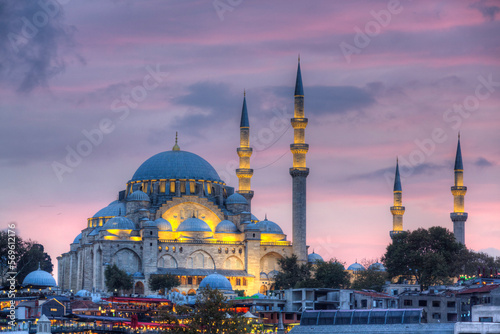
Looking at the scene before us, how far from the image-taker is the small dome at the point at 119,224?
328 feet

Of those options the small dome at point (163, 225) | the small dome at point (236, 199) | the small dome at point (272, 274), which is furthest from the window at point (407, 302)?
the small dome at point (236, 199)

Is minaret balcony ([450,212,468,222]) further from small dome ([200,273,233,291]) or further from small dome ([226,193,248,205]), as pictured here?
small dome ([200,273,233,291])

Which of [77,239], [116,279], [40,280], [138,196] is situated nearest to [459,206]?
[138,196]

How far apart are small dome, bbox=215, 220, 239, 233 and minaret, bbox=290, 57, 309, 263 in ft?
20.0

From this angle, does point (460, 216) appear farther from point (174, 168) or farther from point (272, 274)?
point (174, 168)

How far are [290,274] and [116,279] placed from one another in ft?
47.9

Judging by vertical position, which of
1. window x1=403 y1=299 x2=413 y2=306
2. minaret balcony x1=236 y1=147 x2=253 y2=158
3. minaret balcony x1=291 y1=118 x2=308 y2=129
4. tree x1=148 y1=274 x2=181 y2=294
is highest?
minaret balcony x1=291 y1=118 x2=308 y2=129

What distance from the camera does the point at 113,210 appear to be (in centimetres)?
10844

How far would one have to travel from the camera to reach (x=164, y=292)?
94750mm

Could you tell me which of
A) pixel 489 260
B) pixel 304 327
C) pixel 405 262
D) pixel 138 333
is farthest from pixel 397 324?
pixel 489 260

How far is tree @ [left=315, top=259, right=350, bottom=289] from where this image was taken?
92750 millimetres

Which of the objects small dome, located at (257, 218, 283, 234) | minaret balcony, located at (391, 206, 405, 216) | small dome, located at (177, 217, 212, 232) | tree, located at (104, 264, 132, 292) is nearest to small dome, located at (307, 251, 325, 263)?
small dome, located at (257, 218, 283, 234)

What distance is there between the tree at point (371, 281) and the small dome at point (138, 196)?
2097 centimetres

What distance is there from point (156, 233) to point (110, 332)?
99.0 ft
